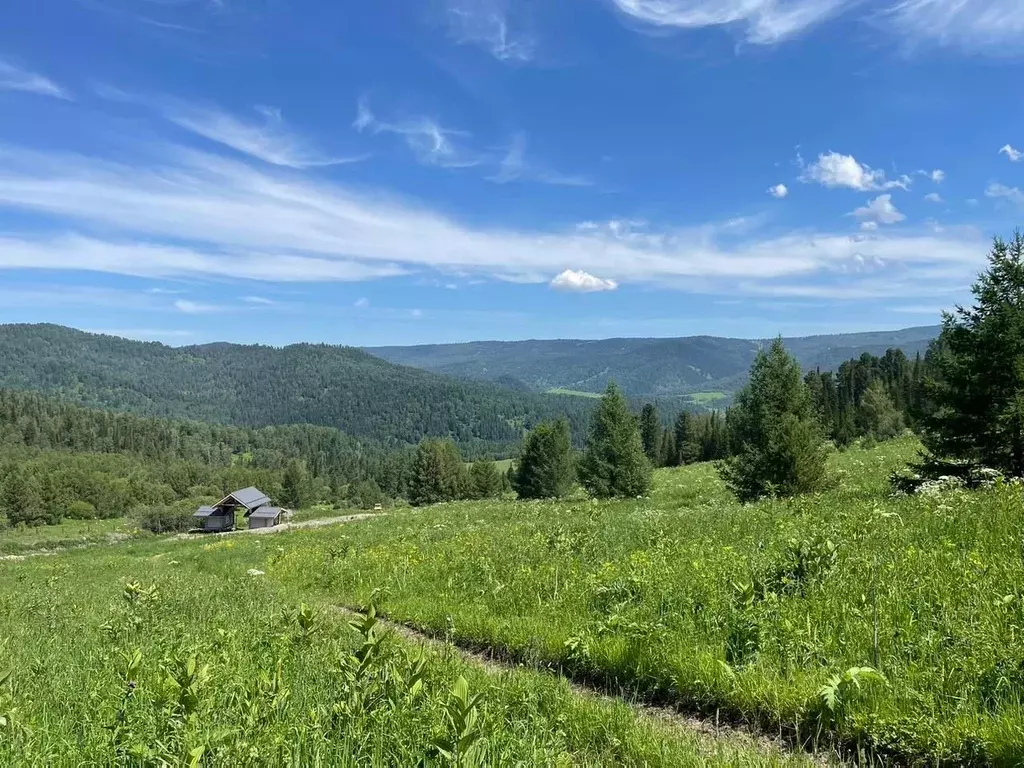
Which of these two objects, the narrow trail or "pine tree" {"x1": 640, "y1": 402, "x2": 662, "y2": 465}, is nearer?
the narrow trail

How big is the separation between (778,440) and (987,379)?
7.42 meters

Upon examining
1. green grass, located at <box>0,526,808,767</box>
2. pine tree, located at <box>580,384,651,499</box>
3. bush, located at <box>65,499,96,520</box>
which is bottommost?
bush, located at <box>65,499,96,520</box>

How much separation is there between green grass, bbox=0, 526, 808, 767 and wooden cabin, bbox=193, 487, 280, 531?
3323 inches

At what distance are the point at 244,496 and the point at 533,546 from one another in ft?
276

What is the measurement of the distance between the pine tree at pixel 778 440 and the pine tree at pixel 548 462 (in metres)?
41.6

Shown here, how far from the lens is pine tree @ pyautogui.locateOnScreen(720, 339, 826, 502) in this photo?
70.4 feet

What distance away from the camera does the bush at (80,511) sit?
130 m

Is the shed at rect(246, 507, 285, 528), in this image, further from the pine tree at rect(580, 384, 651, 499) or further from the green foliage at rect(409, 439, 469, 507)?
the pine tree at rect(580, 384, 651, 499)

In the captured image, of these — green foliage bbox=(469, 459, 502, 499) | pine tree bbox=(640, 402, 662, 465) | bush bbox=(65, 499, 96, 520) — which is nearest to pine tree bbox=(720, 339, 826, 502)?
green foliage bbox=(469, 459, 502, 499)

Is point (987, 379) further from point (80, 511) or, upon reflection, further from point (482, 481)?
point (80, 511)

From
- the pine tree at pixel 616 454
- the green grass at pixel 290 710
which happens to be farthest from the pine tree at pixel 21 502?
the green grass at pixel 290 710

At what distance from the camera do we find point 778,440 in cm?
2178

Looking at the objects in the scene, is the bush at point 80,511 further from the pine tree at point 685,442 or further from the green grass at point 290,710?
the green grass at point 290,710

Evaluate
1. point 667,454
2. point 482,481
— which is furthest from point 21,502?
point 667,454
